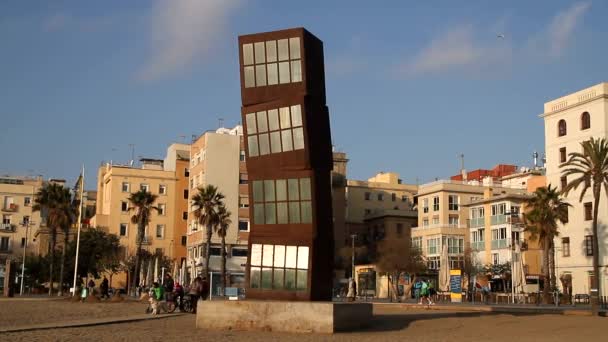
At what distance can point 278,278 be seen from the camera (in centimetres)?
2514

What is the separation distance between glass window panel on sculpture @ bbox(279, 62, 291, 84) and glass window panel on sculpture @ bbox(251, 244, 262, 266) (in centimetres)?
555

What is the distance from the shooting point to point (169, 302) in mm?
35375

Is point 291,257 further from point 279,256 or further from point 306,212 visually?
point 306,212

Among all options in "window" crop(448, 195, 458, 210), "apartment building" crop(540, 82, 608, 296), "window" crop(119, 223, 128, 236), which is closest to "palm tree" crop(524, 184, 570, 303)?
"apartment building" crop(540, 82, 608, 296)

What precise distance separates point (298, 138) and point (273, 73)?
2456 millimetres

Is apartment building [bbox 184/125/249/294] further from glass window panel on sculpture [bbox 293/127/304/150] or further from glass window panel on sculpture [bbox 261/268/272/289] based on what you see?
glass window panel on sculpture [bbox 293/127/304/150]

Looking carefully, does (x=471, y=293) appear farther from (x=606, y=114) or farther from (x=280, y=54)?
(x=280, y=54)

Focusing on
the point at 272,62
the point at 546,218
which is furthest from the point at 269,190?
the point at 546,218

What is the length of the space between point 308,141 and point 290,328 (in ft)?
19.7

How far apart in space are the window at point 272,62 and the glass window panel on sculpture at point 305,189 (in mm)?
3314

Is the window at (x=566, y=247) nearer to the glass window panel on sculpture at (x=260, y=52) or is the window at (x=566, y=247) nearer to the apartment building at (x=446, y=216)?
the apartment building at (x=446, y=216)

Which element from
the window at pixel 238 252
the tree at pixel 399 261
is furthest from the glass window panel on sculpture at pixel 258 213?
the window at pixel 238 252

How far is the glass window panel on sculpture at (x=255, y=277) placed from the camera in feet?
83.6

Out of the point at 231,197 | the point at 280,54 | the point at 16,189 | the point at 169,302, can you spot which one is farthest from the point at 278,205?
the point at 16,189
